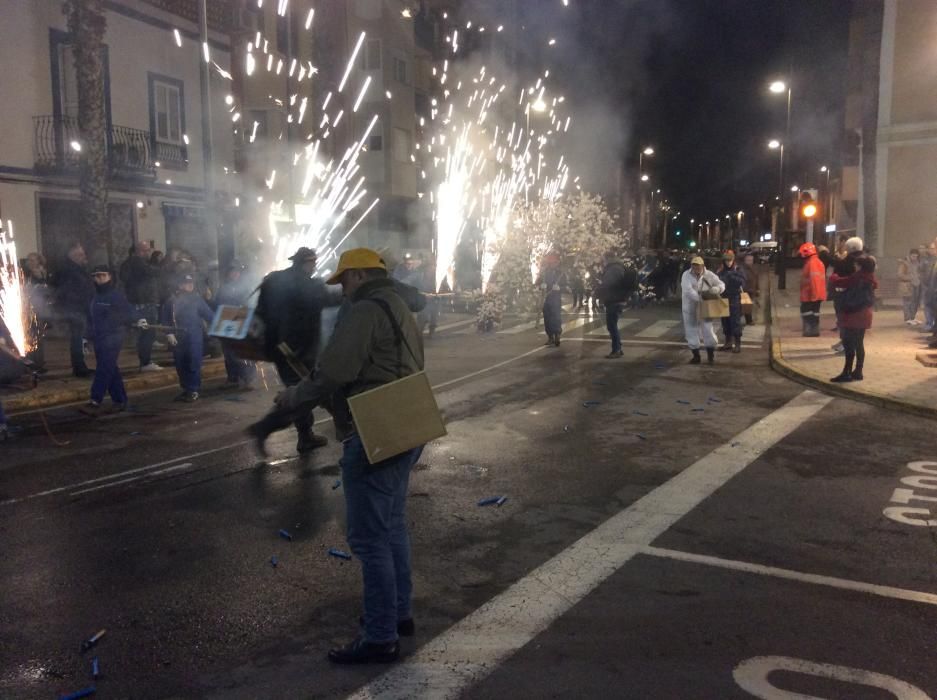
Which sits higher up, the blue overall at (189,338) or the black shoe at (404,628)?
the blue overall at (189,338)

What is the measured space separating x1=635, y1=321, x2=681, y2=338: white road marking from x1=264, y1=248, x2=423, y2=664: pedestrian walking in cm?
1418

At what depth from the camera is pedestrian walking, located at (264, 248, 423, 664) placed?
3.74 metres

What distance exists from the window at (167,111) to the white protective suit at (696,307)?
573 inches

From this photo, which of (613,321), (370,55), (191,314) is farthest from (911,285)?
(370,55)

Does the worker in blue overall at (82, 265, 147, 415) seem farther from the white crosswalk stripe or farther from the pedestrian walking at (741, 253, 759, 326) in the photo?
the pedestrian walking at (741, 253, 759, 326)

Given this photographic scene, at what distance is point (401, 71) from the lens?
1460 inches

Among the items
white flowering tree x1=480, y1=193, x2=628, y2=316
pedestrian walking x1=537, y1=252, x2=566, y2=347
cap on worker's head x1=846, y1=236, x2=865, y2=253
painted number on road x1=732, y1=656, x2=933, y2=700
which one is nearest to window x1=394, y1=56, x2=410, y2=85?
white flowering tree x1=480, y1=193, x2=628, y2=316

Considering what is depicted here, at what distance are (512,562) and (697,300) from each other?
30.2 ft

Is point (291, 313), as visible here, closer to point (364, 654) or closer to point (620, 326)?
point (364, 654)

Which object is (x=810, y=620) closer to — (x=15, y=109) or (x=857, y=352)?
(x=857, y=352)

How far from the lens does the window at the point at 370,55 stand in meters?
35.4

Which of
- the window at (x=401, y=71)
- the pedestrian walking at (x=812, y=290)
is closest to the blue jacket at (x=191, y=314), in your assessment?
the pedestrian walking at (x=812, y=290)

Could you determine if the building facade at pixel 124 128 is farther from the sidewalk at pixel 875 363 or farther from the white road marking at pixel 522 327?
the sidewalk at pixel 875 363

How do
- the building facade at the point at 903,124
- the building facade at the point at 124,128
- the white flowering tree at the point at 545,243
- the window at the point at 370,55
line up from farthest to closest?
the window at the point at 370,55
the building facade at the point at 903,124
the white flowering tree at the point at 545,243
the building facade at the point at 124,128
